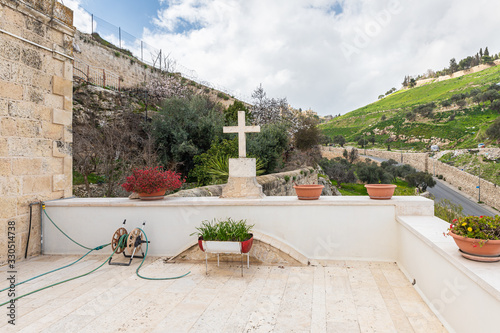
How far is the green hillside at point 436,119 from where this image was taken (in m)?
44.1

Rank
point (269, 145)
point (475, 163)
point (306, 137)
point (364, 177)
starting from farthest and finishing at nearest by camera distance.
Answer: point (475, 163)
point (364, 177)
point (306, 137)
point (269, 145)

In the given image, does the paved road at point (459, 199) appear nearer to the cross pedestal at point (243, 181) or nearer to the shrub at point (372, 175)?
the shrub at point (372, 175)

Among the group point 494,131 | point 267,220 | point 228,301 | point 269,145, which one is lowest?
point 228,301

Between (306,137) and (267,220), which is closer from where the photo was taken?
(267,220)

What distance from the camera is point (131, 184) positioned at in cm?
396

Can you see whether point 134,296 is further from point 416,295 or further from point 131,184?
point 416,295

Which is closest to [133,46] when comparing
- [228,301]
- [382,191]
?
[382,191]

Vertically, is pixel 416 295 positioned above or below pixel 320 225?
below

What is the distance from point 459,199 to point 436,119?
110 feet

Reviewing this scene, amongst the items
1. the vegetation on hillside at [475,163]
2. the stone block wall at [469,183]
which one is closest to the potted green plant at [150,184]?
the stone block wall at [469,183]

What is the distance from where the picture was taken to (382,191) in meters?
3.51

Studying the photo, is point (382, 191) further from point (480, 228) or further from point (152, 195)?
point (152, 195)

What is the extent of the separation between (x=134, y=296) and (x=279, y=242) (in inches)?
70.2

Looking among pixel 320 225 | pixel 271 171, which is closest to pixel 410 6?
pixel 320 225
